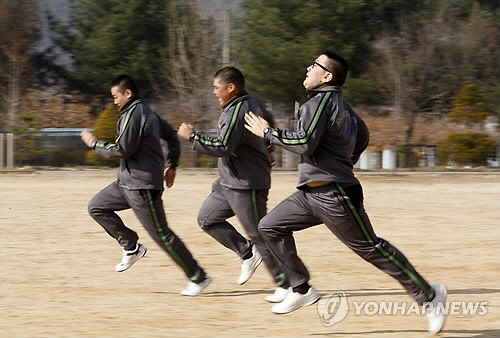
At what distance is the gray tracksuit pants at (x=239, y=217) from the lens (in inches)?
290

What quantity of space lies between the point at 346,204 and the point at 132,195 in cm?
224

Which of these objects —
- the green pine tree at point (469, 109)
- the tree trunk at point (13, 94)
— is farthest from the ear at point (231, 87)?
the tree trunk at point (13, 94)

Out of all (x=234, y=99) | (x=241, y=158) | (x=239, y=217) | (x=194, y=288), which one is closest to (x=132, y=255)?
(x=194, y=288)

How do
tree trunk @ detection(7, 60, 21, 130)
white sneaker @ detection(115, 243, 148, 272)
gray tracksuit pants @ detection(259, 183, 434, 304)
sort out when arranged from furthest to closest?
tree trunk @ detection(7, 60, 21, 130)
white sneaker @ detection(115, 243, 148, 272)
gray tracksuit pants @ detection(259, 183, 434, 304)

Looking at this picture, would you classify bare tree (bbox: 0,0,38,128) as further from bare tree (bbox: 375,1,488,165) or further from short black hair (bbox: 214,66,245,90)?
short black hair (bbox: 214,66,245,90)

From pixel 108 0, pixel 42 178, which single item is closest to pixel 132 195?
pixel 42 178

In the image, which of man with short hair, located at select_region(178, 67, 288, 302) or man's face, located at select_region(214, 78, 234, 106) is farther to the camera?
man's face, located at select_region(214, 78, 234, 106)

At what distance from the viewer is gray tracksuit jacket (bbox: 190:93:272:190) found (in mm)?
7148

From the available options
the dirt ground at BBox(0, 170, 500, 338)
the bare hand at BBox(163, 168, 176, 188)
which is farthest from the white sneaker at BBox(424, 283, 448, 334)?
the bare hand at BBox(163, 168, 176, 188)

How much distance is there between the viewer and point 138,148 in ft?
25.4

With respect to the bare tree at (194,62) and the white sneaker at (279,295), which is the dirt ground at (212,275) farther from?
the bare tree at (194,62)

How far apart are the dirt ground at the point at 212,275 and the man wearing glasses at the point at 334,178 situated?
46 centimetres

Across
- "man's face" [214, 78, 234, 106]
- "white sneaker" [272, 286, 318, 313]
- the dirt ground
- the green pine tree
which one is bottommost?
the green pine tree

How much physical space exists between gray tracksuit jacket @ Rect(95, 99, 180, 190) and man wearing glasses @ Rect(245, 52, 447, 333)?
1.50 metres
